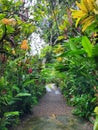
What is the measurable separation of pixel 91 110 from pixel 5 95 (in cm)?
180

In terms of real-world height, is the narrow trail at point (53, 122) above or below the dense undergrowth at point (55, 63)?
below

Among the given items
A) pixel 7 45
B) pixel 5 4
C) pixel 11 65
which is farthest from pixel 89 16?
pixel 5 4

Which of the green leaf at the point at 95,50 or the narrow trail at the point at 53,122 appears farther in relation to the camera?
the narrow trail at the point at 53,122

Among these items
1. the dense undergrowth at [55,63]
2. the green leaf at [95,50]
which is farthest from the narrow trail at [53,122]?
the green leaf at [95,50]

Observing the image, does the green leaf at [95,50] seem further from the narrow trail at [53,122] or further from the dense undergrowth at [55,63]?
the narrow trail at [53,122]

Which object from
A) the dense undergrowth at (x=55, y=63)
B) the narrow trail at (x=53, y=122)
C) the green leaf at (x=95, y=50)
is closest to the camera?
the green leaf at (x=95, y=50)

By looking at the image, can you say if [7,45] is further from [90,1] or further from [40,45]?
[40,45]

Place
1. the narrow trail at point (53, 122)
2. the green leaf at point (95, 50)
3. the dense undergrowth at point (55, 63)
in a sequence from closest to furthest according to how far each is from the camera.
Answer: the green leaf at point (95, 50) < the dense undergrowth at point (55, 63) < the narrow trail at point (53, 122)

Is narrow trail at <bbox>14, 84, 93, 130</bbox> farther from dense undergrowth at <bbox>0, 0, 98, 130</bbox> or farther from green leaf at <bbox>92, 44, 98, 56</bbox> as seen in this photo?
green leaf at <bbox>92, 44, 98, 56</bbox>

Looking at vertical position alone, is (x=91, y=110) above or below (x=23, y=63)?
below

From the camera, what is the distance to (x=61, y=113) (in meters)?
5.71

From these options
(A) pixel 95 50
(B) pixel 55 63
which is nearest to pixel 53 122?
(B) pixel 55 63

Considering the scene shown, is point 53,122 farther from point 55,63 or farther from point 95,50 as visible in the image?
point 95,50

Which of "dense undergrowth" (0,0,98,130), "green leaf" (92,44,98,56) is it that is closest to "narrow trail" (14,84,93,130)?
"dense undergrowth" (0,0,98,130)
